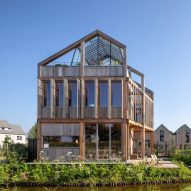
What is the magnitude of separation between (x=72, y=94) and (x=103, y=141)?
429 cm

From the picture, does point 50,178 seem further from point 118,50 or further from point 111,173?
point 118,50

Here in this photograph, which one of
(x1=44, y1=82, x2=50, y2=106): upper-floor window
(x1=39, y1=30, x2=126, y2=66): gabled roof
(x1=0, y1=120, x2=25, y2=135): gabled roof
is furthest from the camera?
(x1=0, y1=120, x2=25, y2=135): gabled roof

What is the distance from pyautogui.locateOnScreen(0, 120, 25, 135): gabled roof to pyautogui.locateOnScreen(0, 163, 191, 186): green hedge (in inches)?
2684

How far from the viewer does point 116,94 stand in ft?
106

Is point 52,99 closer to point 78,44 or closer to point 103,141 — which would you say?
point 78,44

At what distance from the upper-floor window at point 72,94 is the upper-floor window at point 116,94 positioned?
2819 millimetres

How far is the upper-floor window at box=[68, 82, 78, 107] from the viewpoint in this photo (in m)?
32.4

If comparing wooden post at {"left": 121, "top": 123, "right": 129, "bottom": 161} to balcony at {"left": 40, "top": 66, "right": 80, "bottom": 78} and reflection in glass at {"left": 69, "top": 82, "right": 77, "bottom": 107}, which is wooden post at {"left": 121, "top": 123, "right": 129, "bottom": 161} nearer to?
Result: reflection in glass at {"left": 69, "top": 82, "right": 77, "bottom": 107}

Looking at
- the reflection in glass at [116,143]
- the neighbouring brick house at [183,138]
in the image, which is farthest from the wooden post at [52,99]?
the neighbouring brick house at [183,138]

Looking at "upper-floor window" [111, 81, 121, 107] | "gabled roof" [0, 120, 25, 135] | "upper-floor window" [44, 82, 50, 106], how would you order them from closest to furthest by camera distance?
"upper-floor window" [111, 81, 121, 107], "upper-floor window" [44, 82, 50, 106], "gabled roof" [0, 120, 25, 135]

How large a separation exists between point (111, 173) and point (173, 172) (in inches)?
167

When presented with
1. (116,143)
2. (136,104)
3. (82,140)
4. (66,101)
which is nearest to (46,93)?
(66,101)

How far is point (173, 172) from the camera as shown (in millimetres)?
25750

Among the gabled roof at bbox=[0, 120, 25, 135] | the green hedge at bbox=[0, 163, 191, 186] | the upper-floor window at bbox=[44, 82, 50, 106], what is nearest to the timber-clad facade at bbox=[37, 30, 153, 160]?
the upper-floor window at bbox=[44, 82, 50, 106]
